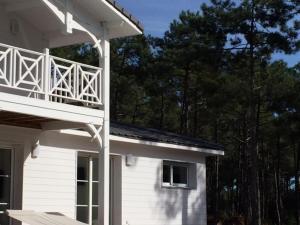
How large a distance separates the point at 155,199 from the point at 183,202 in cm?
126

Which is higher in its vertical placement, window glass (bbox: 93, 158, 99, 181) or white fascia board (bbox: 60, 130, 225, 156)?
white fascia board (bbox: 60, 130, 225, 156)

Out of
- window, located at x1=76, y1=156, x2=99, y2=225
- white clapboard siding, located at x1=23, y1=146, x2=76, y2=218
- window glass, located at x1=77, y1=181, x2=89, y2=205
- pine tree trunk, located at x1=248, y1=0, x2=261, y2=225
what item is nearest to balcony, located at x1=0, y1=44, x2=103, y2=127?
white clapboard siding, located at x1=23, y1=146, x2=76, y2=218

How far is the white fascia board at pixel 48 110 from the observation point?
10.7 meters

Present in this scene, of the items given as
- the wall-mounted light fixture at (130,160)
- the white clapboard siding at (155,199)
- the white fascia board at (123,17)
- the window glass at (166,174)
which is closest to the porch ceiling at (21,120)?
the white fascia board at (123,17)

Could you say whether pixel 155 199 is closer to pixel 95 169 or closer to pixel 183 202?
pixel 183 202

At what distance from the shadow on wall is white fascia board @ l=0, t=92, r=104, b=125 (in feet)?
14.7

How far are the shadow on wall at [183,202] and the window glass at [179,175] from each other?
30cm

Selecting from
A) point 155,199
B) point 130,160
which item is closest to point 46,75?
point 130,160

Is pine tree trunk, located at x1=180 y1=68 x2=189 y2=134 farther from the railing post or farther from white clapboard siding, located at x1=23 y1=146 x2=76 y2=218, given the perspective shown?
the railing post

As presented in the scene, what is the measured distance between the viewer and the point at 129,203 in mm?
15180

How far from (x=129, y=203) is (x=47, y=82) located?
4.97 meters

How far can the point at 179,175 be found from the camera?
682 inches

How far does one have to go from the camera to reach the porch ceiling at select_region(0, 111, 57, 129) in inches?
450

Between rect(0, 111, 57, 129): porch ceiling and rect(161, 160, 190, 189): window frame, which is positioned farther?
rect(161, 160, 190, 189): window frame
